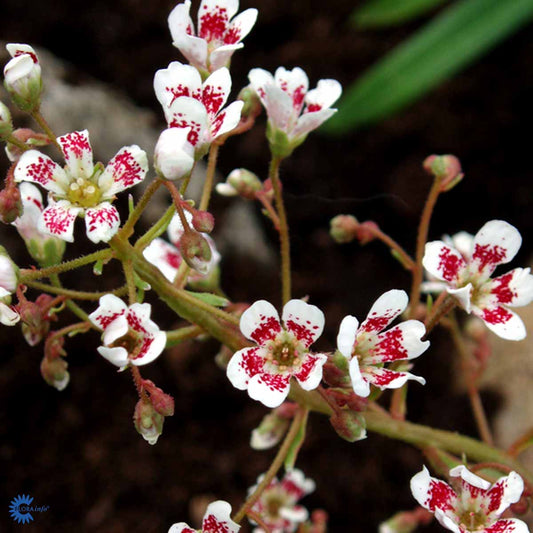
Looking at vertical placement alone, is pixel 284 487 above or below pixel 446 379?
below

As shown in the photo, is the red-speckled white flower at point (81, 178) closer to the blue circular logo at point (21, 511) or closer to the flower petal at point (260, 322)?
the flower petal at point (260, 322)

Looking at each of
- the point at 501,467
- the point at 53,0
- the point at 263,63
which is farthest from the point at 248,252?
the point at 501,467

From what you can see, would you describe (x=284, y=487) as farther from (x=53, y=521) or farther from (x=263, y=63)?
(x=263, y=63)

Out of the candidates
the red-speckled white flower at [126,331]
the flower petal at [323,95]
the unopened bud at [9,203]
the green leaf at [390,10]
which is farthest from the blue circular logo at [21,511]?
the green leaf at [390,10]

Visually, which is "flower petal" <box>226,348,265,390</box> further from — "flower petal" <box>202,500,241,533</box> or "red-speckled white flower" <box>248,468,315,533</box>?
"red-speckled white flower" <box>248,468,315,533</box>

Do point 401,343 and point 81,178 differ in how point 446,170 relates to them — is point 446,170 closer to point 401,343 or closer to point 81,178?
point 401,343
